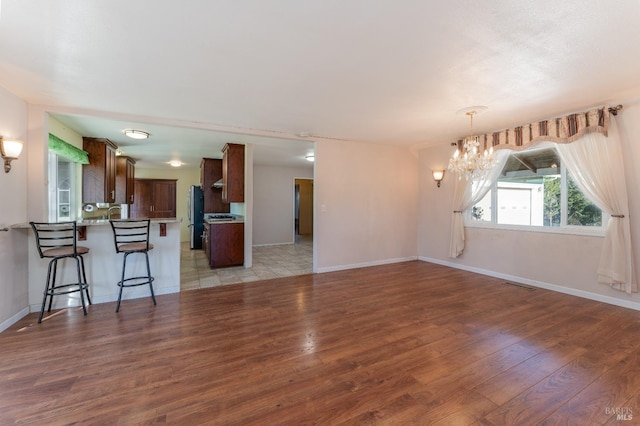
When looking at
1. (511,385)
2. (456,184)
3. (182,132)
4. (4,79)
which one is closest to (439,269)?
(456,184)

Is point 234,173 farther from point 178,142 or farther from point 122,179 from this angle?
point 122,179

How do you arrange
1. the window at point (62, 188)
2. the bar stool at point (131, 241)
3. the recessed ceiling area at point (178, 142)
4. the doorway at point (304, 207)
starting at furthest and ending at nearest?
the doorway at point (304, 207)
the window at point (62, 188)
the recessed ceiling area at point (178, 142)
the bar stool at point (131, 241)

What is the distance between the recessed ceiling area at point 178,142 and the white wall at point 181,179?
5.00ft

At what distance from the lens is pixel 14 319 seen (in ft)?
9.28

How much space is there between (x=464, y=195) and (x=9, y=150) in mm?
6320

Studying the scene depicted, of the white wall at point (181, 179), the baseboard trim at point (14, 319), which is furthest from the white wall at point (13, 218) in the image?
the white wall at point (181, 179)

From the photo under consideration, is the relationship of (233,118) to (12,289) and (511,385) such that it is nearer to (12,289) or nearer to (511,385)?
(12,289)

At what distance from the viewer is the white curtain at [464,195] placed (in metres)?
4.58

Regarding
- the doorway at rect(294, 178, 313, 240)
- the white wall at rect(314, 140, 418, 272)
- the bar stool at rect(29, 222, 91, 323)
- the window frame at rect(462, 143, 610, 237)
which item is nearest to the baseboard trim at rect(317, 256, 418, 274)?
the white wall at rect(314, 140, 418, 272)

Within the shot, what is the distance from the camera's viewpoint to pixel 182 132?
4418 mm

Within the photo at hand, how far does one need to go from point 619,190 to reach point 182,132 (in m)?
6.16

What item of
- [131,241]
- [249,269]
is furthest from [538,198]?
[131,241]

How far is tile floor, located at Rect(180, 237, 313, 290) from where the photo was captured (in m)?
4.45

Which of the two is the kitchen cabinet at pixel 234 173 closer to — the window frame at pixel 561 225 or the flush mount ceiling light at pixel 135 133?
the flush mount ceiling light at pixel 135 133
